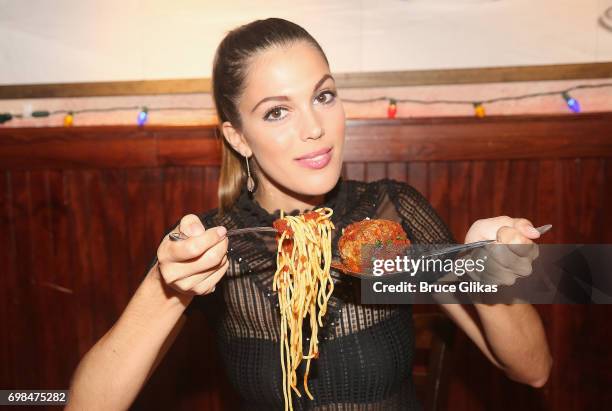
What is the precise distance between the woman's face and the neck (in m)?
0.23

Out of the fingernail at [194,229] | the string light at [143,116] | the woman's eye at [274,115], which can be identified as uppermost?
the woman's eye at [274,115]

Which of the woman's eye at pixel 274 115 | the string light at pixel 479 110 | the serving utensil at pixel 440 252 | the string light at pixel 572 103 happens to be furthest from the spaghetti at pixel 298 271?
the string light at pixel 572 103

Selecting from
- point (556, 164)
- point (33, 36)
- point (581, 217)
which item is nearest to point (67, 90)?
point (33, 36)

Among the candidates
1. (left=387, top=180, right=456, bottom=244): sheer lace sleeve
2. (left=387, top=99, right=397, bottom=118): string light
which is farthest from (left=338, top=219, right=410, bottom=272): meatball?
(left=387, top=99, right=397, bottom=118): string light

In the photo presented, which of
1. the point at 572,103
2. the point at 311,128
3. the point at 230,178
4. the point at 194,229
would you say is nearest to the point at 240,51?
the point at 311,128

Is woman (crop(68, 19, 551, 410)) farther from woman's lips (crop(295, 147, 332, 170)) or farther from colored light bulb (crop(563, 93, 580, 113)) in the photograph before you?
colored light bulb (crop(563, 93, 580, 113))

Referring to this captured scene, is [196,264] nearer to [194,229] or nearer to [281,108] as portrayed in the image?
[194,229]

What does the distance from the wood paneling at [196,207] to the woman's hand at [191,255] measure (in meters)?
1.33

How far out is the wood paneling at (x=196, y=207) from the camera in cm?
243

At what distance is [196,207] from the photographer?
2.65 metres

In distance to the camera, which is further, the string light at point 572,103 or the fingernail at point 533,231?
the string light at point 572,103

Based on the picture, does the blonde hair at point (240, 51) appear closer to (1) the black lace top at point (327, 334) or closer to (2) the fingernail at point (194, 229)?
(1) the black lace top at point (327, 334)

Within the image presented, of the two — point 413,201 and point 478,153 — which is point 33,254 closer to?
point 413,201

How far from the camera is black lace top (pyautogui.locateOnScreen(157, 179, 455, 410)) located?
1597 mm
